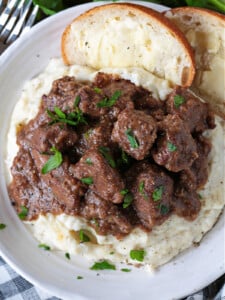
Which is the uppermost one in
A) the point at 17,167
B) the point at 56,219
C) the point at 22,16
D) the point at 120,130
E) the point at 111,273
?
the point at 22,16

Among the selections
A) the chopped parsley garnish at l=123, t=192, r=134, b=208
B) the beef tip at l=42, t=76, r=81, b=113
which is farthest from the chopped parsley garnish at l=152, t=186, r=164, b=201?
the beef tip at l=42, t=76, r=81, b=113

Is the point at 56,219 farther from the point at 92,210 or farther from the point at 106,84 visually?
the point at 106,84

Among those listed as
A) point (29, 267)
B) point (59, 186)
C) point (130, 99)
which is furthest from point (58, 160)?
point (29, 267)

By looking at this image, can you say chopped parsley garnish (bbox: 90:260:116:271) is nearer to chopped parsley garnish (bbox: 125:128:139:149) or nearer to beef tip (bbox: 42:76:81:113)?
chopped parsley garnish (bbox: 125:128:139:149)

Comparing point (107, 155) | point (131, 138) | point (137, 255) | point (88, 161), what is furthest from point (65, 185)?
point (137, 255)

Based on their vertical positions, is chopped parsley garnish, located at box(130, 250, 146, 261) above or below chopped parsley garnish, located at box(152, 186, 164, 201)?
below

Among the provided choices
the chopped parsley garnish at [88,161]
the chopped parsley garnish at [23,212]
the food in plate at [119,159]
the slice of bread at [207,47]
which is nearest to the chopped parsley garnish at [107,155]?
the food in plate at [119,159]
